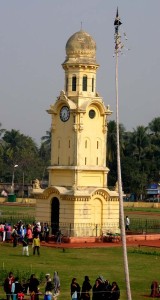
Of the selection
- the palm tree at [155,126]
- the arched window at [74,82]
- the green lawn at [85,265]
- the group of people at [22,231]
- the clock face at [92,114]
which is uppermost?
the palm tree at [155,126]

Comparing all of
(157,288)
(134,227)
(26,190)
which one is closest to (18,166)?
(26,190)

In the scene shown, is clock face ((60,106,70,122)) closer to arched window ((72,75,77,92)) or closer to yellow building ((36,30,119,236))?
yellow building ((36,30,119,236))

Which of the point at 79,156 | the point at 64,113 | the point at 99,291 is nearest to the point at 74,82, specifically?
the point at 64,113

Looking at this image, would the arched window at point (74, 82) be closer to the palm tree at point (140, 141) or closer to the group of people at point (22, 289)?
the group of people at point (22, 289)

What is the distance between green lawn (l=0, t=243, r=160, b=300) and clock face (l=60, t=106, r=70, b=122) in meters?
9.98

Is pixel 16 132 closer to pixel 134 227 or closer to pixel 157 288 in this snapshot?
pixel 134 227

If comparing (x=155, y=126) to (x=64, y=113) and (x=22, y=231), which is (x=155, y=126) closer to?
(x=64, y=113)

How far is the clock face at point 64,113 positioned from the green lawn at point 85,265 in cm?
998

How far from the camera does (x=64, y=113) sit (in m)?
50.9

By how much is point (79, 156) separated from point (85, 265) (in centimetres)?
1365

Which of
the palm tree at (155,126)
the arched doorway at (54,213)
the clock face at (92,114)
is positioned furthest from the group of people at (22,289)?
the palm tree at (155,126)

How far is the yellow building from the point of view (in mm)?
→ 48562

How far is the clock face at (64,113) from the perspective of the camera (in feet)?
166

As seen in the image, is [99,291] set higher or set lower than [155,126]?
lower
